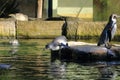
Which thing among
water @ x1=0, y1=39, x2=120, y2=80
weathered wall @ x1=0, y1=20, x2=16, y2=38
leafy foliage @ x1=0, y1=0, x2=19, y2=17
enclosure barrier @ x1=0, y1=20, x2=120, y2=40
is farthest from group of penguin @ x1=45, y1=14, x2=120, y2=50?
leafy foliage @ x1=0, y1=0, x2=19, y2=17

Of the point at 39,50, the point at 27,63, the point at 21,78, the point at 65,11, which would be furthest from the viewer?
the point at 65,11

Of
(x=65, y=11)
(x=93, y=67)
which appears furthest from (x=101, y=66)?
(x=65, y=11)

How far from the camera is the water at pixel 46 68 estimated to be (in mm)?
12434

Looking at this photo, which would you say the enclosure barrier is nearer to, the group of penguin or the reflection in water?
the group of penguin

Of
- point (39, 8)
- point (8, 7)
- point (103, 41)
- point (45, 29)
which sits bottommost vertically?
point (45, 29)

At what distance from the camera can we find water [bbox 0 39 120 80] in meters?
12.4

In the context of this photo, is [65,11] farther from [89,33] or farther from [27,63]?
[27,63]

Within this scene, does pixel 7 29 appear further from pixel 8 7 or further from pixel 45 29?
pixel 8 7

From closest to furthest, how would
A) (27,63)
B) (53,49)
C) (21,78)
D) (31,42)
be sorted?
1. (21,78)
2. (27,63)
3. (53,49)
4. (31,42)

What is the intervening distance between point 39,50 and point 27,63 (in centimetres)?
362

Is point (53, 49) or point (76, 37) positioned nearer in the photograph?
point (53, 49)

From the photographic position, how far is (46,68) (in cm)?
1395

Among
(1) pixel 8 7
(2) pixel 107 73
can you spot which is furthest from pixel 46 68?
→ (1) pixel 8 7

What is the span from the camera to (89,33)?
23.7 meters
